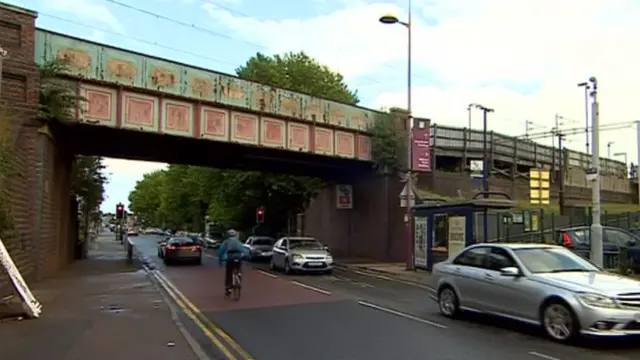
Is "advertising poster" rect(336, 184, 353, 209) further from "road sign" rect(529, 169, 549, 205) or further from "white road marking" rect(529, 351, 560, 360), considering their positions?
"white road marking" rect(529, 351, 560, 360)

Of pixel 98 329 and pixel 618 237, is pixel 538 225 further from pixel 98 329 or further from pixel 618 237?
pixel 98 329

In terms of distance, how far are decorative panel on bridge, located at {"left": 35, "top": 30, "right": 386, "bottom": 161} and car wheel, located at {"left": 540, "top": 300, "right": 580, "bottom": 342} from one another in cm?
1867

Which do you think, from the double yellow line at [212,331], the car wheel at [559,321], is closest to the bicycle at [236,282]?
the double yellow line at [212,331]

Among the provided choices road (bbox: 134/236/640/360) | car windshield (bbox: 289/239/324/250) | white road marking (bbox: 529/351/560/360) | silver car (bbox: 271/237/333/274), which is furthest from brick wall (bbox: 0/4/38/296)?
white road marking (bbox: 529/351/560/360)

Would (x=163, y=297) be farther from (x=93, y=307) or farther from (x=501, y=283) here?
(x=501, y=283)

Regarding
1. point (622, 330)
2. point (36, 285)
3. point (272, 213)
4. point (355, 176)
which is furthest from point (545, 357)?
point (272, 213)

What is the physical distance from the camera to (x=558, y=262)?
1150cm

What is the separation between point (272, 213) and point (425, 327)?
3907 centimetres

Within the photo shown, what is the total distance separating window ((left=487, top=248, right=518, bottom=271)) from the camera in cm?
1159

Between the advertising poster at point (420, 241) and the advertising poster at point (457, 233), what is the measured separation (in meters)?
1.82

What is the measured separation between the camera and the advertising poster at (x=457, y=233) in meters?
24.3

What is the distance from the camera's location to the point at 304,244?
27891mm

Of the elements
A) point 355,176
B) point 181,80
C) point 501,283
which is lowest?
point 501,283

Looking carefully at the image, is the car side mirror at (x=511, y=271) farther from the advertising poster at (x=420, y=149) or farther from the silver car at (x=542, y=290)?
the advertising poster at (x=420, y=149)
